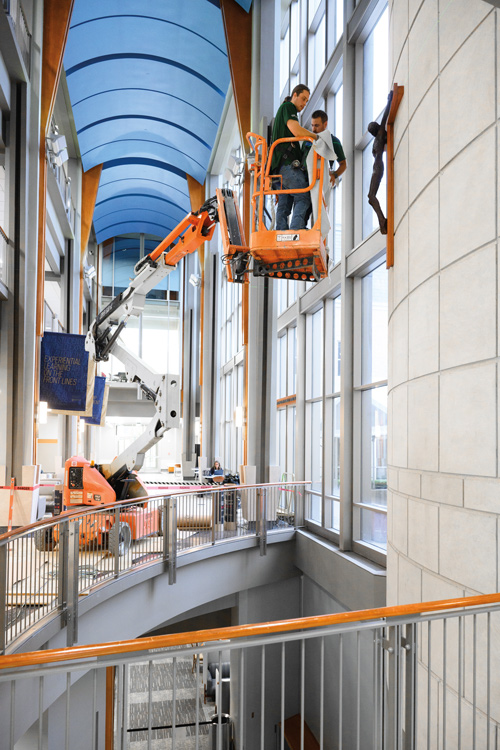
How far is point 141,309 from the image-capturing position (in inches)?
463

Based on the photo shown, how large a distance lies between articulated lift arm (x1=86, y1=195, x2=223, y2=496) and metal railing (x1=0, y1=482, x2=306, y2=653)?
130 centimetres

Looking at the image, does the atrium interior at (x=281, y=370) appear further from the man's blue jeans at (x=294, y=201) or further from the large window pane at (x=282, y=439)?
the man's blue jeans at (x=294, y=201)

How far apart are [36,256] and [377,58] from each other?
8630 mm

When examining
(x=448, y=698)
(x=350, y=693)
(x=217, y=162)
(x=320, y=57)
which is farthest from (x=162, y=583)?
(x=217, y=162)

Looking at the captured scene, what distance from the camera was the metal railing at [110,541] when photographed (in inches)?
238

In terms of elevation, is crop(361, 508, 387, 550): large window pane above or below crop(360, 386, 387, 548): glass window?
below

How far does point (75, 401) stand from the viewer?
15.1m

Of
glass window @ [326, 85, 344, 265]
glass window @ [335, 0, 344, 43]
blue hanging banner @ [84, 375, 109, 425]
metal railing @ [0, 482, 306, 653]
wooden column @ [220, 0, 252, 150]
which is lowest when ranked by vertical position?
metal railing @ [0, 482, 306, 653]

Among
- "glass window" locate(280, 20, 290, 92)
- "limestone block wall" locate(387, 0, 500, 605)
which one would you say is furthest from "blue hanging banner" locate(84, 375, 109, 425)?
"limestone block wall" locate(387, 0, 500, 605)

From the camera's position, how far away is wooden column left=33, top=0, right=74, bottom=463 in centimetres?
1473

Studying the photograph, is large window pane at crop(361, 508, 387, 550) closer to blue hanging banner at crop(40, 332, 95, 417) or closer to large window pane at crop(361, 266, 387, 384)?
large window pane at crop(361, 266, 387, 384)

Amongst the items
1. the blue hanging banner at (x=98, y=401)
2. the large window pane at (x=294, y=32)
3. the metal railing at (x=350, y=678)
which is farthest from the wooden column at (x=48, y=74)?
the metal railing at (x=350, y=678)

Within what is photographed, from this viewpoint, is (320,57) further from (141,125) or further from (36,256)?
(141,125)

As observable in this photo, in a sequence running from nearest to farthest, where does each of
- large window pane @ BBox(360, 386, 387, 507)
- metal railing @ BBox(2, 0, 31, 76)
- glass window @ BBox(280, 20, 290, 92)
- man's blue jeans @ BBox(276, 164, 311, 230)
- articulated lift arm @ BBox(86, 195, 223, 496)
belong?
1. man's blue jeans @ BBox(276, 164, 311, 230)
2. large window pane @ BBox(360, 386, 387, 507)
3. articulated lift arm @ BBox(86, 195, 223, 496)
4. metal railing @ BBox(2, 0, 31, 76)
5. glass window @ BBox(280, 20, 290, 92)
